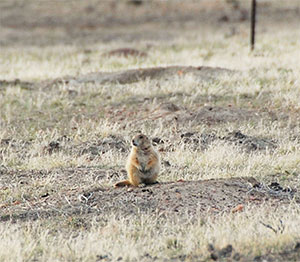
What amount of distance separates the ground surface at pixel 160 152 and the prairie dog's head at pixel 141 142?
0.51 m

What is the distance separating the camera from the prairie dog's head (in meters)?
8.19

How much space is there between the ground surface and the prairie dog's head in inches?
20.0

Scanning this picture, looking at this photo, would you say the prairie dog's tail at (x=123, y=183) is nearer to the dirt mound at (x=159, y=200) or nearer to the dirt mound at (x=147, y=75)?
the dirt mound at (x=159, y=200)

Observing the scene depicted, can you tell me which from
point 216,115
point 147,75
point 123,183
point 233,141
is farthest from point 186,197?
point 147,75

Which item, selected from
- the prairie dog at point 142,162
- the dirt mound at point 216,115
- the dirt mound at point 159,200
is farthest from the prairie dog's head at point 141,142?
the dirt mound at point 216,115

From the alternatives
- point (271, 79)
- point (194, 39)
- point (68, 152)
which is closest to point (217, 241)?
point (68, 152)

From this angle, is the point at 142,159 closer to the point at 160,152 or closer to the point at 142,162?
the point at 142,162

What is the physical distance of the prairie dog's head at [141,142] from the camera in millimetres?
8188

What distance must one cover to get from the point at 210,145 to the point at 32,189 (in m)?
3.11

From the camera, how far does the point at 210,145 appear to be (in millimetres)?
10750

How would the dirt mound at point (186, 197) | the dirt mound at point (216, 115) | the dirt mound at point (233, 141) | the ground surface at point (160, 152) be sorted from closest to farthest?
the ground surface at point (160, 152), the dirt mound at point (186, 197), the dirt mound at point (233, 141), the dirt mound at point (216, 115)

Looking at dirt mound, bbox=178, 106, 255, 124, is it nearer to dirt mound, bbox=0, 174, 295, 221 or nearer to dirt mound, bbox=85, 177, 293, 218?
dirt mound, bbox=0, 174, 295, 221

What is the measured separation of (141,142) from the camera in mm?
8289

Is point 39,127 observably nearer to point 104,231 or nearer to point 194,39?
point 104,231
